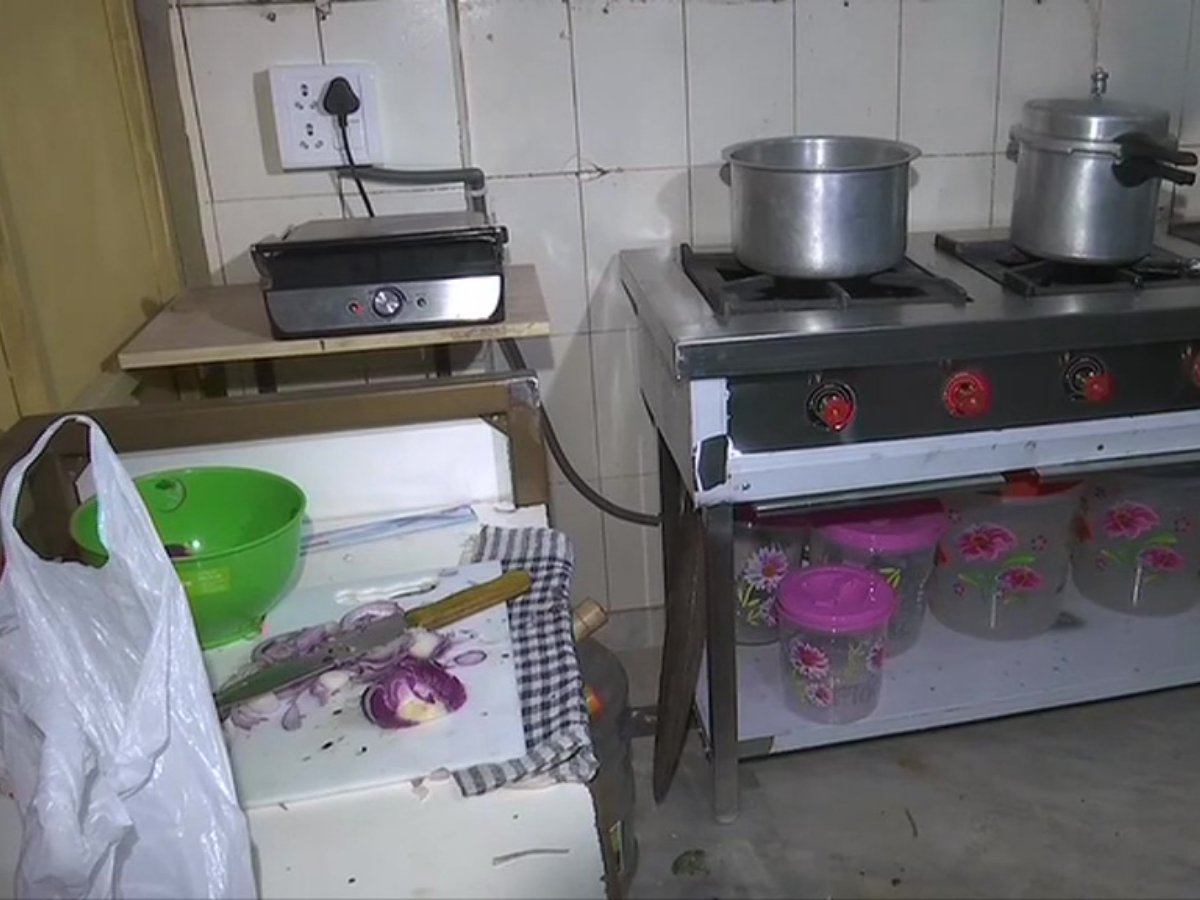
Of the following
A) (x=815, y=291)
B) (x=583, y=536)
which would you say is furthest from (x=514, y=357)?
(x=815, y=291)

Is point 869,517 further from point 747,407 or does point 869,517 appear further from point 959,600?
point 747,407

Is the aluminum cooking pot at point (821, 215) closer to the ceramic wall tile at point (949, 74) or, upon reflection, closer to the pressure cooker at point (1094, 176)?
the pressure cooker at point (1094, 176)

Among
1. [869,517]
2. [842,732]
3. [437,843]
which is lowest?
[842,732]

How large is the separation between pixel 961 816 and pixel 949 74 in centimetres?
109

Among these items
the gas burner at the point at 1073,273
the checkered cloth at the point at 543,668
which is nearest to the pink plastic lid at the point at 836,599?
the gas burner at the point at 1073,273

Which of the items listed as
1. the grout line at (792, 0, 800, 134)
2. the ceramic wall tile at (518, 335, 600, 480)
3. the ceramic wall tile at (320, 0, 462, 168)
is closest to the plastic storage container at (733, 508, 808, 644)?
the ceramic wall tile at (518, 335, 600, 480)

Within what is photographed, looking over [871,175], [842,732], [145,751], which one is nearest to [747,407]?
[871,175]

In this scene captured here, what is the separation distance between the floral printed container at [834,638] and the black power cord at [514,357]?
307mm

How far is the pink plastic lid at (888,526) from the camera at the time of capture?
1.69 metres

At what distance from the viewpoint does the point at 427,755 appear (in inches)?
31.9

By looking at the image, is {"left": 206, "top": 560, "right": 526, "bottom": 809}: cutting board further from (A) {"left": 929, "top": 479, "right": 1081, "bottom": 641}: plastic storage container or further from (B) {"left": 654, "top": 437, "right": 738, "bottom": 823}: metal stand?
(A) {"left": 929, "top": 479, "right": 1081, "bottom": 641}: plastic storage container

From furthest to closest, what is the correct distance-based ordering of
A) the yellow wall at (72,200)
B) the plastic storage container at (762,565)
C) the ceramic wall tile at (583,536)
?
the ceramic wall tile at (583,536)
the plastic storage container at (762,565)
the yellow wall at (72,200)

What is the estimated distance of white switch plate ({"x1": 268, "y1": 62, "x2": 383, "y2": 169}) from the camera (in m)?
1.54

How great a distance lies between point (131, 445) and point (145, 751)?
0.58 metres
